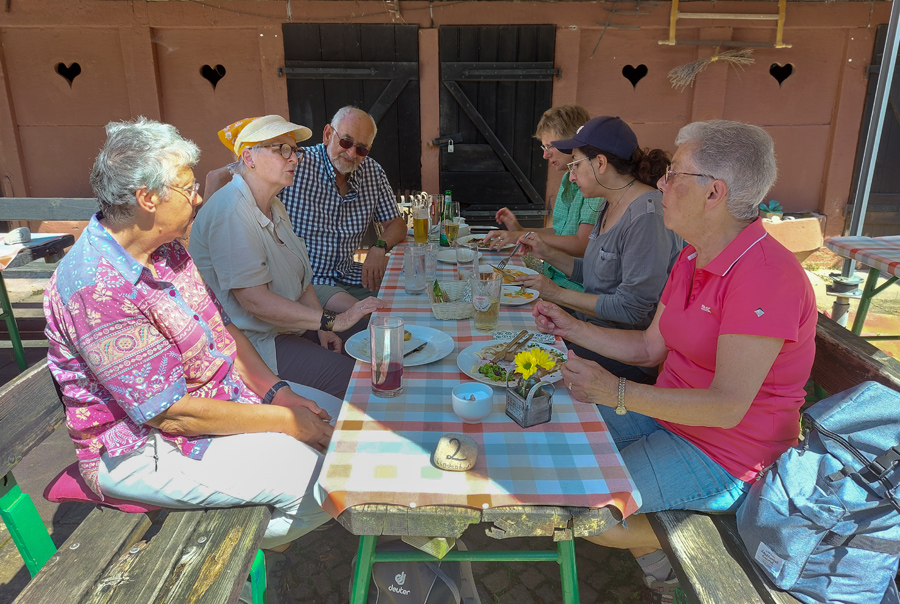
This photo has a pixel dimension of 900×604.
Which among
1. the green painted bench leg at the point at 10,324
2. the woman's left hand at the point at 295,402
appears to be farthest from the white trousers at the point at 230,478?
the green painted bench leg at the point at 10,324

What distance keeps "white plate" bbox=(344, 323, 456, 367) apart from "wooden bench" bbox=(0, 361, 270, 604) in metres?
0.56

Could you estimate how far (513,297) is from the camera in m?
2.54

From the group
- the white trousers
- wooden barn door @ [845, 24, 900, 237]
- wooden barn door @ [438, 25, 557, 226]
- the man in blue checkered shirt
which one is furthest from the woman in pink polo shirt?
wooden barn door @ [845, 24, 900, 237]

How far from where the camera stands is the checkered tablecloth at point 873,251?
125 inches

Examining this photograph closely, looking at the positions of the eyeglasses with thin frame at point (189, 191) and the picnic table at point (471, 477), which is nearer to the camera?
the picnic table at point (471, 477)

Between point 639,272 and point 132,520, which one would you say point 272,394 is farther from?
point 639,272

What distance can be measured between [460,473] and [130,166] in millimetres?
1244

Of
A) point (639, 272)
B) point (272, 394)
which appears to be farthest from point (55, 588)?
point (639, 272)

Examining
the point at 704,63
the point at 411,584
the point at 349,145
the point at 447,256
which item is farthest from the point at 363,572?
the point at 704,63

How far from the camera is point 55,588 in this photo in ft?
4.76

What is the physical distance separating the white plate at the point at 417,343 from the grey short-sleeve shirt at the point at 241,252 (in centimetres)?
72

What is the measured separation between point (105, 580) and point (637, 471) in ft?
4.88

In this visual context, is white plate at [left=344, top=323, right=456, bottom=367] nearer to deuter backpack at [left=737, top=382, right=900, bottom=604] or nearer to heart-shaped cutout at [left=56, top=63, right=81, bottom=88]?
deuter backpack at [left=737, top=382, right=900, bottom=604]

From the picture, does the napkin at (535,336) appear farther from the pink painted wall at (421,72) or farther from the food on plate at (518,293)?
the pink painted wall at (421,72)
